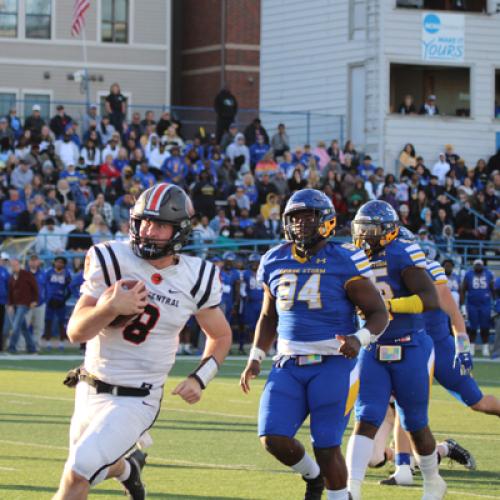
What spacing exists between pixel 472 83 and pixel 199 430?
21867 mm

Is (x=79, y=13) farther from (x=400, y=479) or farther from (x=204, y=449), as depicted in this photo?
(x=400, y=479)

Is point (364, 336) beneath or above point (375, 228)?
beneath

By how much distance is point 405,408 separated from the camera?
820cm

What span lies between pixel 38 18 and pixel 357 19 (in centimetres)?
944

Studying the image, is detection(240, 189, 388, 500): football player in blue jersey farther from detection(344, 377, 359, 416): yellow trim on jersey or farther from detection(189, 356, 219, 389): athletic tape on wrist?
detection(189, 356, 219, 389): athletic tape on wrist

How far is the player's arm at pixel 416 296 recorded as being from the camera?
825 cm

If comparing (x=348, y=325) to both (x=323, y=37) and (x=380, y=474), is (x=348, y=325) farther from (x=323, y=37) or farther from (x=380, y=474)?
(x=323, y=37)

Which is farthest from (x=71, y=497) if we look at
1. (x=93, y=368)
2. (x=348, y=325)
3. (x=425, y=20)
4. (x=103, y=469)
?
(x=425, y=20)

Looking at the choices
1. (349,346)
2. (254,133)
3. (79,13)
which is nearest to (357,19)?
(254,133)

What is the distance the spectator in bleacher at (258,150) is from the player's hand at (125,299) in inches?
866

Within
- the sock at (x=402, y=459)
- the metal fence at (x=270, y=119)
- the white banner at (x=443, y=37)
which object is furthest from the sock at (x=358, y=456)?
the white banner at (x=443, y=37)

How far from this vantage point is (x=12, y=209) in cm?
2353

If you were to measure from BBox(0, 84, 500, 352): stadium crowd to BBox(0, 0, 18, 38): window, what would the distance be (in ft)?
31.2

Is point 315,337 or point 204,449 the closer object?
point 315,337
